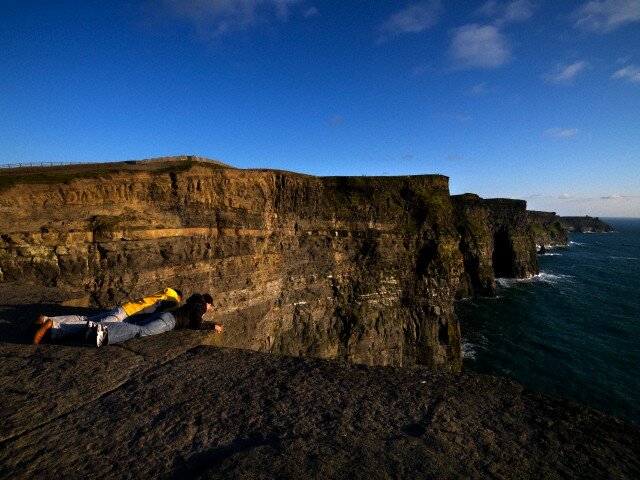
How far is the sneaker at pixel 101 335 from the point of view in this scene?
482 cm

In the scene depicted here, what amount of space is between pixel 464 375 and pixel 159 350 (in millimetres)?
4161

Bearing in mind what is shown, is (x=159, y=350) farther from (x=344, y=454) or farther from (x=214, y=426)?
(x=344, y=454)

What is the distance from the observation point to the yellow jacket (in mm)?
5918

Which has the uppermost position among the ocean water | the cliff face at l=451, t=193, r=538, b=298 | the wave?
the cliff face at l=451, t=193, r=538, b=298

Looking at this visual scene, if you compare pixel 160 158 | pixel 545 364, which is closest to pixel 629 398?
pixel 545 364

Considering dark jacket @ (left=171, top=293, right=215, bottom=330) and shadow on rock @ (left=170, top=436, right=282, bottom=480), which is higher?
dark jacket @ (left=171, top=293, right=215, bottom=330)

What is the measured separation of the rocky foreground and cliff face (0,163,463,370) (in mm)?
5734

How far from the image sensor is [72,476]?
258cm

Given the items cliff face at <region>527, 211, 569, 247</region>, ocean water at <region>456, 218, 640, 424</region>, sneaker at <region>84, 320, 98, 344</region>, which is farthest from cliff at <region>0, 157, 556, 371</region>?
cliff face at <region>527, 211, 569, 247</region>

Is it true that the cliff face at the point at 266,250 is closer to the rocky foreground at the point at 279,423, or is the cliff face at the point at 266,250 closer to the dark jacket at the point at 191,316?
the dark jacket at the point at 191,316

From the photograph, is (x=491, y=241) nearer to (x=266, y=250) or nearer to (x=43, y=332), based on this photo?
(x=266, y=250)

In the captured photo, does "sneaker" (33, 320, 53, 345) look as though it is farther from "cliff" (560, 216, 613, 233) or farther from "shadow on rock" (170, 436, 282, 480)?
"cliff" (560, 216, 613, 233)

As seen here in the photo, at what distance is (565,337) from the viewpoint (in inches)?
1224

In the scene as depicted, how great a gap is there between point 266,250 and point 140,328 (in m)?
14.1
